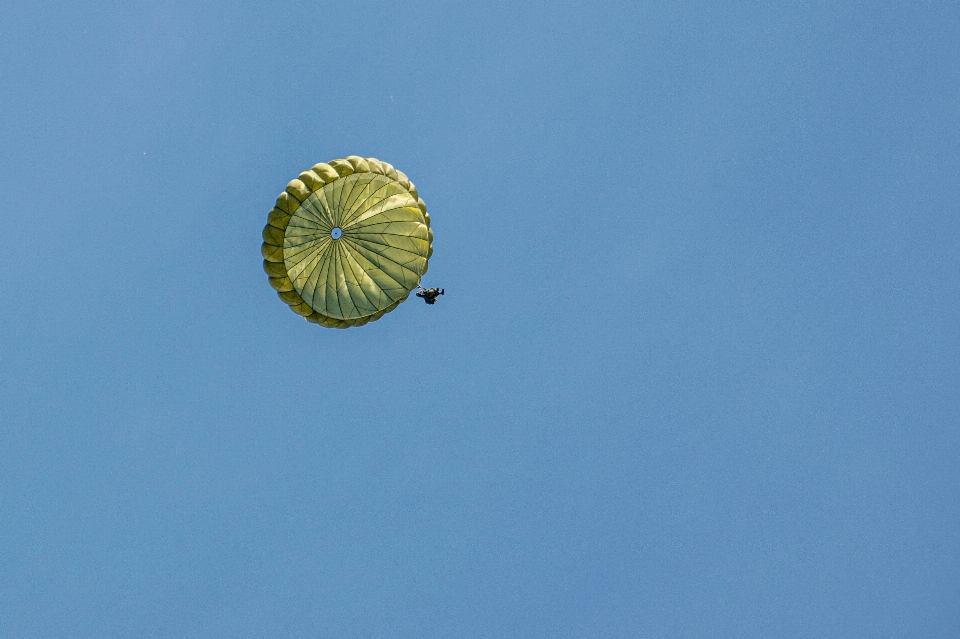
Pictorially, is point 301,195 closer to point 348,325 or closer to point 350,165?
point 350,165

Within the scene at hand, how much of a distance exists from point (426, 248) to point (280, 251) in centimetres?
590

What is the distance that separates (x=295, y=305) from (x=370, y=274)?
3526mm

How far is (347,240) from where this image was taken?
41.4m

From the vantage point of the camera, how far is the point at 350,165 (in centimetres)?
4119

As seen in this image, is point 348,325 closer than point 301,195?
No

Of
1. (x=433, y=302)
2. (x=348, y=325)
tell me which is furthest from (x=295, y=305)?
(x=433, y=302)

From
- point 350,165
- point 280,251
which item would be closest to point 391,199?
point 350,165

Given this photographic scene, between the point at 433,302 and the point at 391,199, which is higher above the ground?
the point at 391,199

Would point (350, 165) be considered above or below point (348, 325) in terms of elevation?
above

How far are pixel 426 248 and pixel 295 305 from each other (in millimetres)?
5915

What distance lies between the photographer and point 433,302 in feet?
139

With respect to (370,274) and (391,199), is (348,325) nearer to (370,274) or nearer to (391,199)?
(370,274)

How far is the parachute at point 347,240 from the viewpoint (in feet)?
134

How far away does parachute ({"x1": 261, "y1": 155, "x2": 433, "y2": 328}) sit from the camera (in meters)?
40.8
